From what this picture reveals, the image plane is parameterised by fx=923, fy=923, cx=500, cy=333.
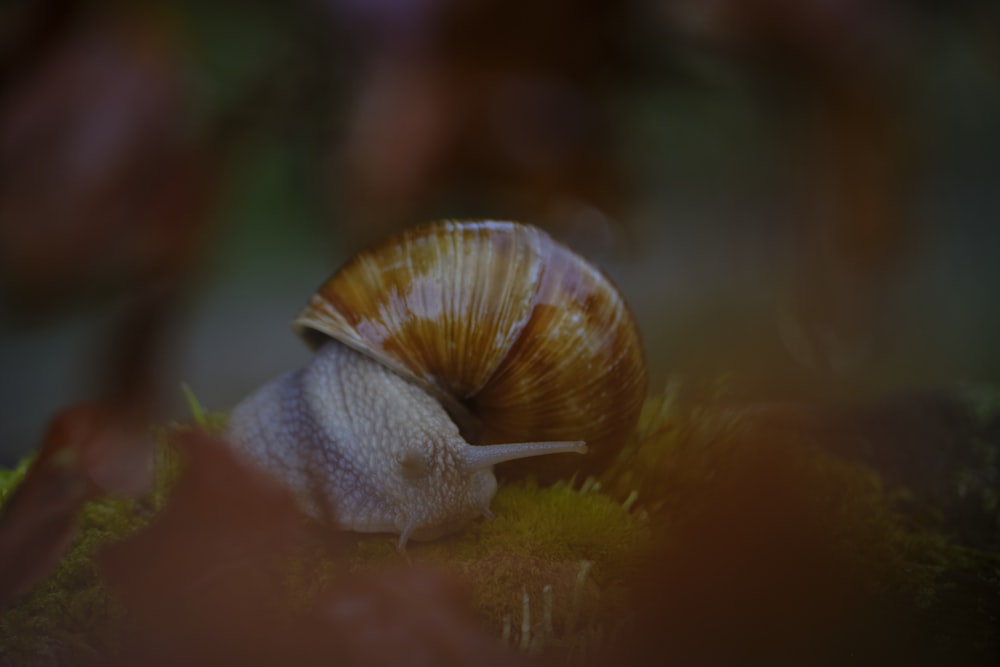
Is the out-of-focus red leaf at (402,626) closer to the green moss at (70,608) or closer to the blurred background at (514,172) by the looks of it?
the green moss at (70,608)

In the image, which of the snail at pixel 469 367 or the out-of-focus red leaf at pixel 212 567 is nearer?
the out-of-focus red leaf at pixel 212 567

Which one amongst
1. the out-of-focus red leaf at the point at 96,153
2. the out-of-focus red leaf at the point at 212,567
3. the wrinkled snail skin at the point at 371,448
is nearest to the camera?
the out-of-focus red leaf at the point at 212,567

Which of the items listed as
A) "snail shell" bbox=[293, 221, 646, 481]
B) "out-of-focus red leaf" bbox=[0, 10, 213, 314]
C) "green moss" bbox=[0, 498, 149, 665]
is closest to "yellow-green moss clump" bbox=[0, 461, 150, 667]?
"green moss" bbox=[0, 498, 149, 665]

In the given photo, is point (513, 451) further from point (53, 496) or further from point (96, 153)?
point (96, 153)

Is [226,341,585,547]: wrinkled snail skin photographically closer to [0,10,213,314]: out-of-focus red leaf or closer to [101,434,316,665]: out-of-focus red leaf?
[101,434,316,665]: out-of-focus red leaf

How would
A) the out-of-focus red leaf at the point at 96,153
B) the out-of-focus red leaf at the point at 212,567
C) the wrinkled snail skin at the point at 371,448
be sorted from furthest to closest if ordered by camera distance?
the out-of-focus red leaf at the point at 96,153 → the wrinkled snail skin at the point at 371,448 → the out-of-focus red leaf at the point at 212,567

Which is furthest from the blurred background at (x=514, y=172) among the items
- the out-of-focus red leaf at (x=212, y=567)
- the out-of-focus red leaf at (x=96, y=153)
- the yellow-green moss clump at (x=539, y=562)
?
the out-of-focus red leaf at (x=212, y=567)

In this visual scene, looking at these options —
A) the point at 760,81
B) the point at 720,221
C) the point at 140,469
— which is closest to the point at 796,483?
the point at 140,469

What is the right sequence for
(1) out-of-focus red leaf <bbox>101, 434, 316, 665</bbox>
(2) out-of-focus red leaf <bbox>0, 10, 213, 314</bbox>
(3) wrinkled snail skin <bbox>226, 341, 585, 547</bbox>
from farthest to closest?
(2) out-of-focus red leaf <bbox>0, 10, 213, 314</bbox> < (3) wrinkled snail skin <bbox>226, 341, 585, 547</bbox> < (1) out-of-focus red leaf <bbox>101, 434, 316, 665</bbox>
